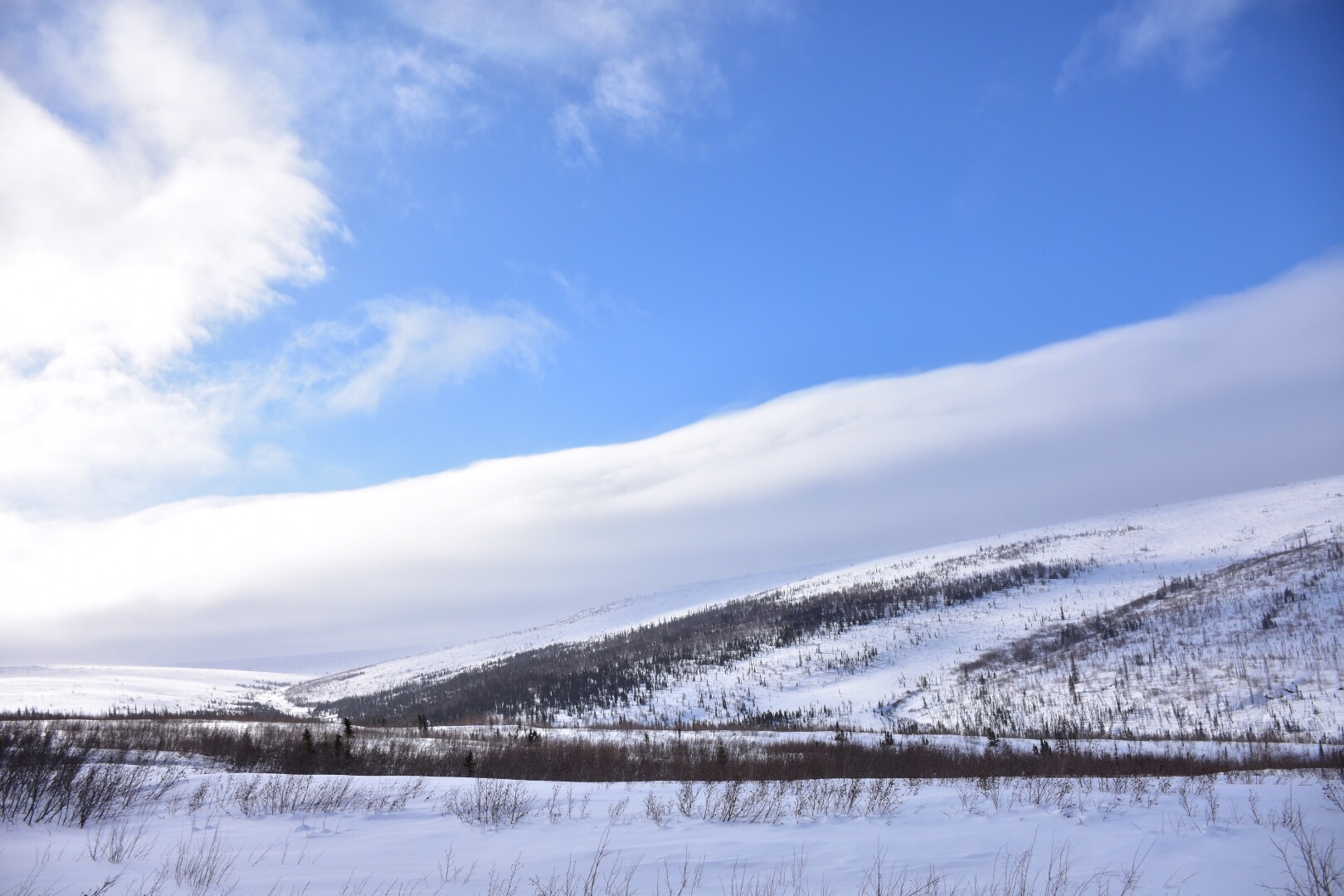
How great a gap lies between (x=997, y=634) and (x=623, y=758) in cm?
4514

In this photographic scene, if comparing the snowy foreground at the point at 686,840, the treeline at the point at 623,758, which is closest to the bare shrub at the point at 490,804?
the snowy foreground at the point at 686,840

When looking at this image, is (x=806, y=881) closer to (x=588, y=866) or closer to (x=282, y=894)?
(x=588, y=866)

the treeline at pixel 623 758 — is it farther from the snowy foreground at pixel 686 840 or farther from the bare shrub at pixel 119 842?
the bare shrub at pixel 119 842

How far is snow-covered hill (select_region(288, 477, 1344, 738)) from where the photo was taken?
3375 cm

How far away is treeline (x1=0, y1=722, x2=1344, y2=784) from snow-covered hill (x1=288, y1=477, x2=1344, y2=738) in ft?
32.7

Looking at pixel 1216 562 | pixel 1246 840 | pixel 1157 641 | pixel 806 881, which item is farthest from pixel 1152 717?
pixel 1216 562

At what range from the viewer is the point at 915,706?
140 ft

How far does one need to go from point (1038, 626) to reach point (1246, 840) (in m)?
52.7

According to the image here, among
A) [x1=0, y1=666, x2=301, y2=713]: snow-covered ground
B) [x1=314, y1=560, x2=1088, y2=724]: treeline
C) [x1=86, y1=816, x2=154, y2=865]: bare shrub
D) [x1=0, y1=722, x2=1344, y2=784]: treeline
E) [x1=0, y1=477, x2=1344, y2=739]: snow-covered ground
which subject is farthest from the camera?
[x1=314, y1=560, x2=1088, y2=724]: treeline

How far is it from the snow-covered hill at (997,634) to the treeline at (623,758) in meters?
9.97

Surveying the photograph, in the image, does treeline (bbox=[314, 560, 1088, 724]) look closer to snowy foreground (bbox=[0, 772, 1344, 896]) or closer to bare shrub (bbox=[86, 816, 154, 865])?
snowy foreground (bbox=[0, 772, 1344, 896])

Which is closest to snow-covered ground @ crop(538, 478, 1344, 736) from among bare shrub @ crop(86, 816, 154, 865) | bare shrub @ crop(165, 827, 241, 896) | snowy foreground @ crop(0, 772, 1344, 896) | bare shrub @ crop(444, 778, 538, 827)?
snowy foreground @ crop(0, 772, 1344, 896)

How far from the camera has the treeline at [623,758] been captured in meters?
18.2

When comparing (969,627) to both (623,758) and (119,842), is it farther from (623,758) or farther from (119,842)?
(119,842)
